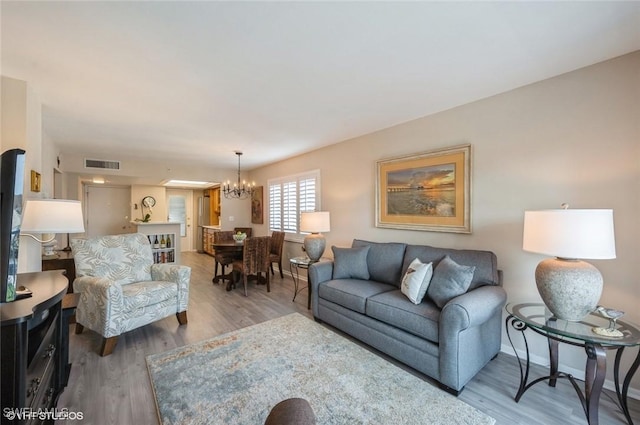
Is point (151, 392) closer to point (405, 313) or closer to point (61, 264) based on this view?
point (405, 313)

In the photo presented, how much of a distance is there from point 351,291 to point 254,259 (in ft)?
7.26

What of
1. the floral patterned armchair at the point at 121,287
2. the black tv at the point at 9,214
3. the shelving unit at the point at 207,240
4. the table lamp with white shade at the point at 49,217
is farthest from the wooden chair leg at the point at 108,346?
the shelving unit at the point at 207,240

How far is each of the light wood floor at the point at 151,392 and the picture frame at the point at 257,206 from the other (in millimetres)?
3458

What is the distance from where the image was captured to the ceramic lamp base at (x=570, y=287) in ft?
5.79

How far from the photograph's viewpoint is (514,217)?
8.46 ft

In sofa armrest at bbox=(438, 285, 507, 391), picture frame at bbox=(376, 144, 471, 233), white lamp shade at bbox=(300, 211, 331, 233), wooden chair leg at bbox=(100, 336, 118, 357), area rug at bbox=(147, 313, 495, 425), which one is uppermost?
picture frame at bbox=(376, 144, 471, 233)

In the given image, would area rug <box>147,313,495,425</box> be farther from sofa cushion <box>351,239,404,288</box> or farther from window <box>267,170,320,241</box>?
window <box>267,170,320,241</box>

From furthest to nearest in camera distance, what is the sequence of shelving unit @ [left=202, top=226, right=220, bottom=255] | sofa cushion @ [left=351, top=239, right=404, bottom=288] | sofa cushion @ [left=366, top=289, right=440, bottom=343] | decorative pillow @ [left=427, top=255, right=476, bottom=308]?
shelving unit @ [left=202, top=226, right=220, bottom=255], sofa cushion @ [left=351, top=239, right=404, bottom=288], decorative pillow @ [left=427, top=255, right=476, bottom=308], sofa cushion @ [left=366, top=289, right=440, bottom=343]

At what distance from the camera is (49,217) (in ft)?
6.70

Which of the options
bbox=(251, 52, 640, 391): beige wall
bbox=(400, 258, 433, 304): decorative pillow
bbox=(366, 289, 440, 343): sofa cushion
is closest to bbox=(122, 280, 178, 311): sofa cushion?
bbox=(366, 289, 440, 343): sofa cushion

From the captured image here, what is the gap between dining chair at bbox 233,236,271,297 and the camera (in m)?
4.42

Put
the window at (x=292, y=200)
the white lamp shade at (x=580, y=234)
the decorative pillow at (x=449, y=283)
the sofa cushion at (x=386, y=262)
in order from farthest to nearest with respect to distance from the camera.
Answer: the window at (x=292, y=200) < the sofa cushion at (x=386, y=262) < the decorative pillow at (x=449, y=283) < the white lamp shade at (x=580, y=234)

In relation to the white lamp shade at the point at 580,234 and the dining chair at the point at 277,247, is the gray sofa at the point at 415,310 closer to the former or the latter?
the white lamp shade at the point at 580,234

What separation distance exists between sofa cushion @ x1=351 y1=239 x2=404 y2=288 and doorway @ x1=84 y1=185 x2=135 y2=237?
719 centimetres
